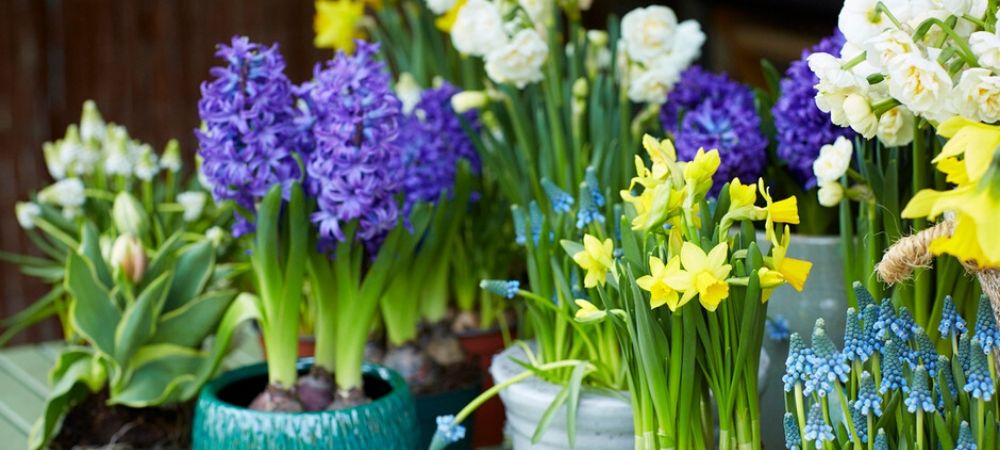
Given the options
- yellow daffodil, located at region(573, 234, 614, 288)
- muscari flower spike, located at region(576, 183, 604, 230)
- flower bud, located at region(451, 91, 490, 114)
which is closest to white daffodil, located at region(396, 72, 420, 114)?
flower bud, located at region(451, 91, 490, 114)

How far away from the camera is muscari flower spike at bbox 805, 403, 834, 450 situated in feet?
2.07

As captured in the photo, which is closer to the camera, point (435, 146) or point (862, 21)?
point (862, 21)

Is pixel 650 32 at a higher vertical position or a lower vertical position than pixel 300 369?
higher

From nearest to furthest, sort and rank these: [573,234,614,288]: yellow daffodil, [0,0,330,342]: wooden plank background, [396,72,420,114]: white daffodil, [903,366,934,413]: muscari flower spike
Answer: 1. [903,366,934,413]: muscari flower spike
2. [573,234,614,288]: yellow daffodil
3. [396,72,420,114]: white daffodil
4. [0,0,330,342]: wooden plank background

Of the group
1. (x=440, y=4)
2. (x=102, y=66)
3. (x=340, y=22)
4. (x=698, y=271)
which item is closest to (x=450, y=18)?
(x=440, y=4)

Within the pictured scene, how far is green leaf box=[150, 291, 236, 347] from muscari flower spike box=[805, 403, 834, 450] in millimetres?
618

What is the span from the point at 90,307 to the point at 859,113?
739 mm

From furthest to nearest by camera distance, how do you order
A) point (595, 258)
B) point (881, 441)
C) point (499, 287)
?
point (499, 287) < point (595, 258) < point (881, 441)

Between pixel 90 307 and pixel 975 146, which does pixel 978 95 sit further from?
pixel 90 307

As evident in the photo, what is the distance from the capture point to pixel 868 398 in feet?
2.07

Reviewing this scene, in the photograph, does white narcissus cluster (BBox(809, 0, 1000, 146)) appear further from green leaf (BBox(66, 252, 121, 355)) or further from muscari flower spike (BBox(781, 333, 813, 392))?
green leaf (BBox(66, 252, 121, 355))

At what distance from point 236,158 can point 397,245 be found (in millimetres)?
182

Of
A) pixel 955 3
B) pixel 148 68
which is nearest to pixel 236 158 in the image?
pixel 955 3

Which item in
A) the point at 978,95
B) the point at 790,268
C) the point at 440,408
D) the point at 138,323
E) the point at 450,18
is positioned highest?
the point at 450,18
